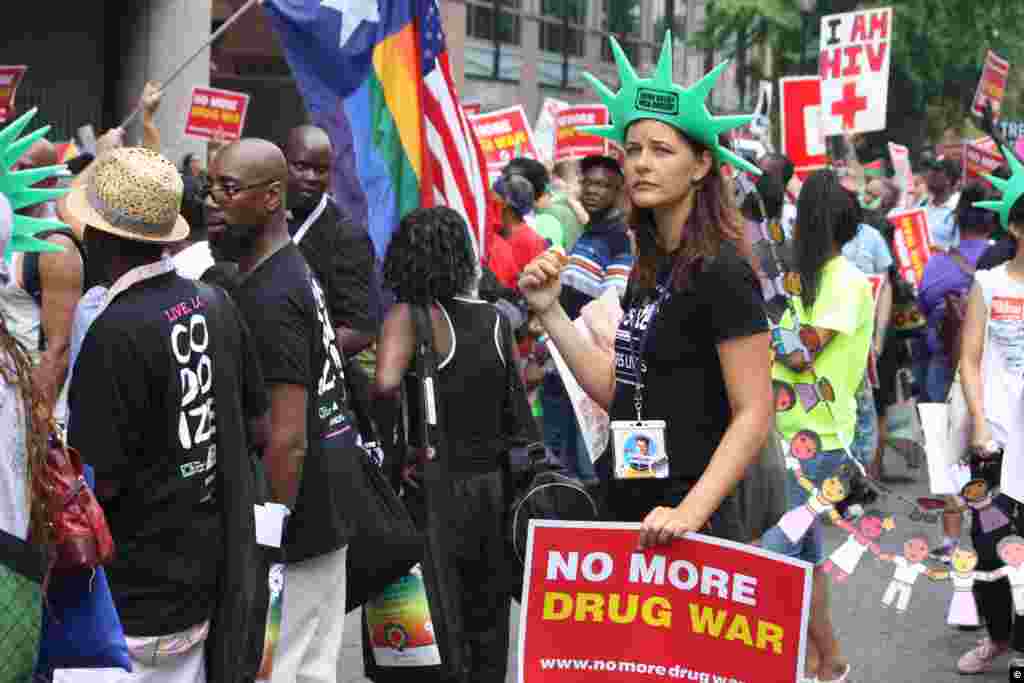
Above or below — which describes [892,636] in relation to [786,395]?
below

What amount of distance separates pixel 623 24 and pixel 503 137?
28492 millimetres

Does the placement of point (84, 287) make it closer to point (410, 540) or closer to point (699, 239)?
point (410, 540)

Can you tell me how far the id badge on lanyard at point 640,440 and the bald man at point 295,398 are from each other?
115 centimetres

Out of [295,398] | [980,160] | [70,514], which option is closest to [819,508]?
[295,398]

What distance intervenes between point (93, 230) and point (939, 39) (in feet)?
105

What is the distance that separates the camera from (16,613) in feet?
11.4

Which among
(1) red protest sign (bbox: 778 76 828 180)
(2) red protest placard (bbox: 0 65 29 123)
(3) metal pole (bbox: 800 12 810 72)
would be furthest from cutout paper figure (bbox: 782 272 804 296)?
(3) metal pole (bbox: 800 12 810 72)

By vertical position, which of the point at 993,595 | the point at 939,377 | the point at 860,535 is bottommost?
the point at 993,595

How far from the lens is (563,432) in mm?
10273

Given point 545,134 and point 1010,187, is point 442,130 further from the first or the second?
point 545,134

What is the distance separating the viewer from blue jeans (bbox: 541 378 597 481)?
33.3 ft

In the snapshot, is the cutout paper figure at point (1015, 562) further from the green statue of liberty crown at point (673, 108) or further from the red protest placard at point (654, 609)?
the red protest placard at point (654, 609)

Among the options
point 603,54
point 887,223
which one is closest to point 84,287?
point 887,223

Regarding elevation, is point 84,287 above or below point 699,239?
below
